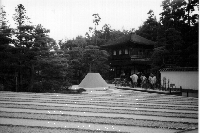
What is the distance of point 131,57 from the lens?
91.0ft

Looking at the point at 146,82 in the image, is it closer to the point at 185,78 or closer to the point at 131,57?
the point at 185,78

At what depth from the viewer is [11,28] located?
51.2 ft

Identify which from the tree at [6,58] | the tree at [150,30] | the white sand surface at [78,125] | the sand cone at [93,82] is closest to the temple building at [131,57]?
the tree at [150,30]

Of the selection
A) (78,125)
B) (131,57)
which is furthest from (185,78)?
(78,125)

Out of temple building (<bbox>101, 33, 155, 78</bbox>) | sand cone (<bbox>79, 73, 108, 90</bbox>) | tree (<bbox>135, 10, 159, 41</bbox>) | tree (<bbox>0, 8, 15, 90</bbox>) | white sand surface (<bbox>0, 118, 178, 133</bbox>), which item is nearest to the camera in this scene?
white sand surface (<bbox>0, 118, 178, 133</bbox>)

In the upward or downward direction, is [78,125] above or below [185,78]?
below

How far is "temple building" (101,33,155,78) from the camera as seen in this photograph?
1079 inches

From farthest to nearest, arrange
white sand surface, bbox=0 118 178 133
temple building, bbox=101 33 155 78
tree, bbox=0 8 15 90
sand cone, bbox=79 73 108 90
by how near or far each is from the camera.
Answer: temple building, bbox=101 33 155 78 < tree, bbox=0 8 15 90 < sand cone, bbox=79 73 108 90 < white sand surface, bbox=0 118 178 133

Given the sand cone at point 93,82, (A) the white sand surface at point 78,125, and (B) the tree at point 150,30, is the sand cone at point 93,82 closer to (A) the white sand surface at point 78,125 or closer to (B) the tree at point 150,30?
(A) the white sand surface at point 78,125

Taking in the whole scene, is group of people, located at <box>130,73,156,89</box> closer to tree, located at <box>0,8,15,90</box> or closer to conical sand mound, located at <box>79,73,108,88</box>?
conical sand mound, located at <box>79,73,108,88</box>

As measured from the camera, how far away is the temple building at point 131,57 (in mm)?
27400

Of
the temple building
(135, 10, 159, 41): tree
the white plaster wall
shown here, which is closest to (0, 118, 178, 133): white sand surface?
the white plaster wall

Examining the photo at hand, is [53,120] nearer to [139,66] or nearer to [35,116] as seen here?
[35,116]

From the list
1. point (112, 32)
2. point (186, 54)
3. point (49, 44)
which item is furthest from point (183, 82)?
point (112, 32)
